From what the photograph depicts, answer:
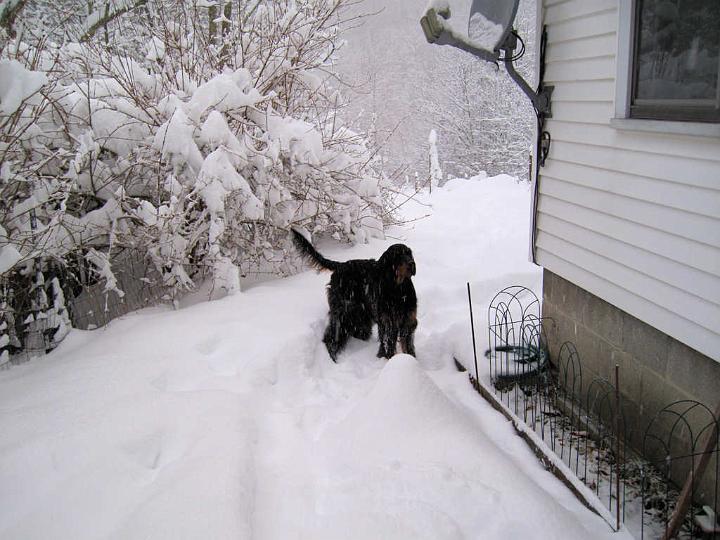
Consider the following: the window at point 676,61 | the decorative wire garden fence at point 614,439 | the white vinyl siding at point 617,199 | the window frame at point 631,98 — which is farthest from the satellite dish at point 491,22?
the decorative wire garden fence at point 614,439

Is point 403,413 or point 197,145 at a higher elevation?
point 197,145

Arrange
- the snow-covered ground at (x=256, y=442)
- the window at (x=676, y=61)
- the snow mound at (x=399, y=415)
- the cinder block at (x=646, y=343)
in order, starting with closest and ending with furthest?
the snow-covered ground at (x=256, y=442), the window at (x=676, y=61), the snow mound at (x=399, y=415), the cinder block at (x=646, y=343)

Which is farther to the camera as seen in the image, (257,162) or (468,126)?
(468,126)

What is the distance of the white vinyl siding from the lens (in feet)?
9.30

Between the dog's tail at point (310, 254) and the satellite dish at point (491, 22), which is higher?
the satellite dish at point (491, 22)

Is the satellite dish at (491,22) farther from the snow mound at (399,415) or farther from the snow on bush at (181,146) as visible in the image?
the snow mound at (399,415)

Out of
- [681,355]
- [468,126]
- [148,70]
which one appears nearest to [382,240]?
[148,70]

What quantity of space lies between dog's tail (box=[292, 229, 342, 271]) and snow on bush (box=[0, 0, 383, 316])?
2.73 ft

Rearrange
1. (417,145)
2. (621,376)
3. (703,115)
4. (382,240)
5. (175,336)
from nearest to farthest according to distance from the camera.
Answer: (703,115) < (621,376) < (175,336) < (382,240) < (417,145)

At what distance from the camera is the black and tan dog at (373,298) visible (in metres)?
4.56

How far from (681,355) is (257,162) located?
4383 mm

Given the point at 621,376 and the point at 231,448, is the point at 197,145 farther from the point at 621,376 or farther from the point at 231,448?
the point at 621,376

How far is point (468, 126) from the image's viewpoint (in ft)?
84.3

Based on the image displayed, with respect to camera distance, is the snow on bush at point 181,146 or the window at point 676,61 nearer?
the window at point 676,61
